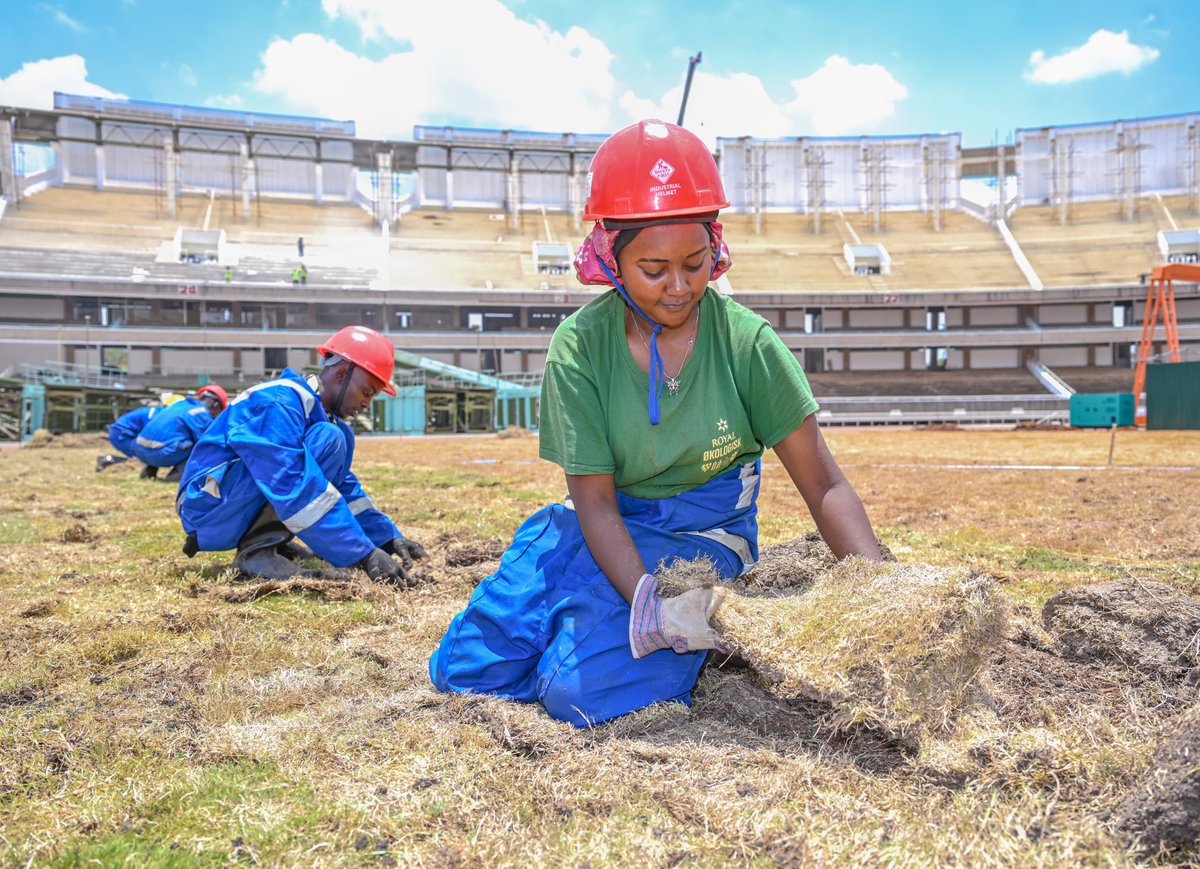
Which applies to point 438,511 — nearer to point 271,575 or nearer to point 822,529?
point 271,575

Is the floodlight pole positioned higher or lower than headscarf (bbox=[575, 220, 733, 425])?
higher

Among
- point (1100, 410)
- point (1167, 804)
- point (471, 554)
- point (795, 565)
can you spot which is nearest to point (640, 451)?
point (795, 565)

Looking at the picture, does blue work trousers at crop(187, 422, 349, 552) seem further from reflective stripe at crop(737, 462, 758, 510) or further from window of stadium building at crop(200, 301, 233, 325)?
window of stadium building at crop(200, 301, 233, 325)

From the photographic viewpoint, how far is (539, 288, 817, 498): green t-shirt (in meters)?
2.55

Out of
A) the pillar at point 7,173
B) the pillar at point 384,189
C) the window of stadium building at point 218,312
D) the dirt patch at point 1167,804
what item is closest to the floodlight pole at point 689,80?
the dirt patch at point 1167,804

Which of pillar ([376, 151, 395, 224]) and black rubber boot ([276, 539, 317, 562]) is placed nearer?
black rubber boot ([276, 539, 317, 562])

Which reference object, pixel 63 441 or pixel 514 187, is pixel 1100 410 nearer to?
pixel 63 441

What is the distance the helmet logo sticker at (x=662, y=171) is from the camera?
2.42m

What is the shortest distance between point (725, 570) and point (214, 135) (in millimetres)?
59101

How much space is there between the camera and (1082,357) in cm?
4525

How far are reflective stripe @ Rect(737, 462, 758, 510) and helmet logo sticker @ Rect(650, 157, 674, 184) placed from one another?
96 centimetres

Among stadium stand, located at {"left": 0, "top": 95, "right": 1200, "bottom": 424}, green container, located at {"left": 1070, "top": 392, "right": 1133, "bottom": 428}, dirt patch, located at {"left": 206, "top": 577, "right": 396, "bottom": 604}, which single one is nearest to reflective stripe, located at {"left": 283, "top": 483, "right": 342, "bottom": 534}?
dirt patch, located at {"left": 206, "top": 577, "right": 396, "bottom": 604}

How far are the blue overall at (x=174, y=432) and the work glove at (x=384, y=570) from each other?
264 inches

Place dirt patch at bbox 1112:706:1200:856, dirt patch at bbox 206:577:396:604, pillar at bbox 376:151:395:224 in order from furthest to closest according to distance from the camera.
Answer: pillar at bbox 376:151:395:224 < dirt patch at bbox 206:577:396:604 < dirt patch at bbox 1112:706:1200:856
